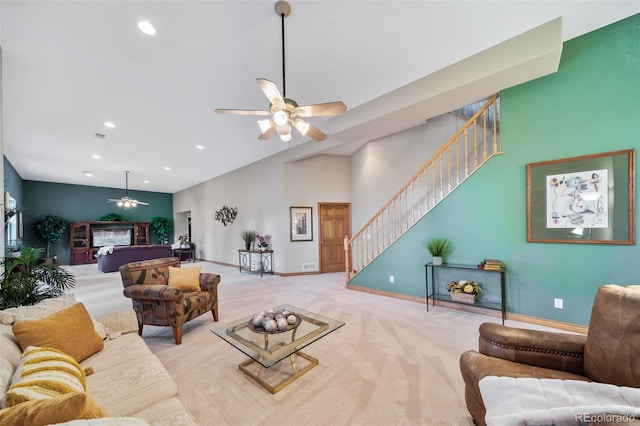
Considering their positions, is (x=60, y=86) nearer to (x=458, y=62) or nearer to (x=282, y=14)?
(x=282, y=14)

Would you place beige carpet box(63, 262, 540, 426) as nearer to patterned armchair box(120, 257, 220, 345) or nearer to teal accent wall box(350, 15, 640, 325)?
Answer: patterned armchair box(120, 257, 220, 345)

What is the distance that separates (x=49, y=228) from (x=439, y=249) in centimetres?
1247

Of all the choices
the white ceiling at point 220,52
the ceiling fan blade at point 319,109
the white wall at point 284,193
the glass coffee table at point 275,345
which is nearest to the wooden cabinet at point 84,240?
the white wall at point 284,193

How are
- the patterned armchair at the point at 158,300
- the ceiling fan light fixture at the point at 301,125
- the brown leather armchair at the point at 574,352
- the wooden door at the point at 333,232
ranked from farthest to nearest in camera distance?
the wooden door at the point at 333,232, the patterned armchair at the point at 158,300, the ceiling fan light fixture at the point at 301,125, the brown leather armchair at the point at 574,352

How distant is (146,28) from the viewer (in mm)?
2344

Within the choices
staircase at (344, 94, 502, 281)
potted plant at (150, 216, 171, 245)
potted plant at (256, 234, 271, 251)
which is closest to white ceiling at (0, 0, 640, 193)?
staircase at (344, 94, 502, 281)

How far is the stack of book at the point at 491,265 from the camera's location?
11.1 feet

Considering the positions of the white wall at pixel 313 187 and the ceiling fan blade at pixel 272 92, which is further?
the white wall at pixel 313 187

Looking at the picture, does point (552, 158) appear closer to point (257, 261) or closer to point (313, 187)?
point (313, 187)

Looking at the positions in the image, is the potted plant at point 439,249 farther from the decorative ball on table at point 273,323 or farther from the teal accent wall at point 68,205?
the teal accent wall at point 68,205

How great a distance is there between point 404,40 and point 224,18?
1.73 m

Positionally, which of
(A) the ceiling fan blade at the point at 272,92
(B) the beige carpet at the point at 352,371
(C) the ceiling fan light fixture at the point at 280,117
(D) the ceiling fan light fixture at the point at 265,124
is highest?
(A) the ceiling fan blade at the point at 272,92

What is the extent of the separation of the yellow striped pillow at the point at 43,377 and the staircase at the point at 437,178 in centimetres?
424

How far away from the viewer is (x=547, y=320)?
316 cm
